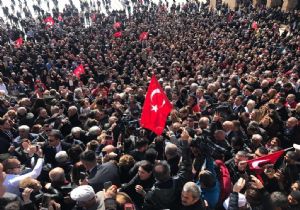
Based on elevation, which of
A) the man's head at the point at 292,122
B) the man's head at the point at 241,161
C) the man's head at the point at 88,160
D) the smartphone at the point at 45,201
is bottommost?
the man's head at the point at 292,122

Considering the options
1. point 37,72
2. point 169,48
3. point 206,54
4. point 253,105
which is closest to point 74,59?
point 37,72

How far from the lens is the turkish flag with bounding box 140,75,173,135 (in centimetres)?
606

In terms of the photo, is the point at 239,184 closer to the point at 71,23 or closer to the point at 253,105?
the point at 253,105

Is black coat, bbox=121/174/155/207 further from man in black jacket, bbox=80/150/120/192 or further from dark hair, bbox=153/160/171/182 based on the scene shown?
dark hair, bbox=153/160/171/182

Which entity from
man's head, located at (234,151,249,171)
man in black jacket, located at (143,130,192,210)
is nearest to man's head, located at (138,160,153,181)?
man in black jacket, located at (143,130,192,210)

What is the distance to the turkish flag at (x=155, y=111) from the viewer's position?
6059 millimetres

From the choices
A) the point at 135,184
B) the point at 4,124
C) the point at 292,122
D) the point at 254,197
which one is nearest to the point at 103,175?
the point at 135,184

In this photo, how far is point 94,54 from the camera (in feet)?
59.7

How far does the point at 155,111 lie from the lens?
20.1ft

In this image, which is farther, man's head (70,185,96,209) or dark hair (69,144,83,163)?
dark hair (69,144,83,163)

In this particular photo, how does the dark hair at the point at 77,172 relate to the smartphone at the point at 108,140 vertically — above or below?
above

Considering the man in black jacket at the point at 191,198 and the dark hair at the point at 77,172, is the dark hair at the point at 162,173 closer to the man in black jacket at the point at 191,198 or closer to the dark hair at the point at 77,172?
the man in black jacket at the point at 191,198

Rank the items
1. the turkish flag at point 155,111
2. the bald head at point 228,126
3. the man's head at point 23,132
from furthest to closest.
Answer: the man's head at point 23,132, the bald head at point 228,126, the turkish flag at point 155,111

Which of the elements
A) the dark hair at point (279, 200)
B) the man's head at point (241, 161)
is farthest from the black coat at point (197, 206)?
the man's head at point (241, 161)
